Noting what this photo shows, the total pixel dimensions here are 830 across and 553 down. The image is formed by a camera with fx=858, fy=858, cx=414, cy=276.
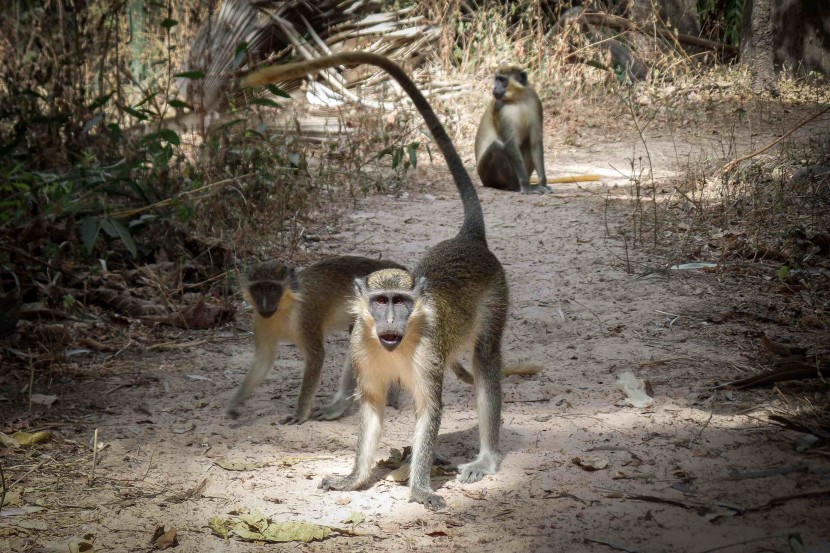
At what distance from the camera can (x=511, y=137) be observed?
35.0 feet

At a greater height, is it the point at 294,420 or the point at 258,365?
the point at 258,365

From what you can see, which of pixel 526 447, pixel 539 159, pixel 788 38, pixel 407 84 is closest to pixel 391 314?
pixel 526 447

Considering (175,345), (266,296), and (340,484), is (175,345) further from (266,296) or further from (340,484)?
(340,484)

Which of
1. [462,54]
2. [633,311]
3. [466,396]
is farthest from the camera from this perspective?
[462,54]

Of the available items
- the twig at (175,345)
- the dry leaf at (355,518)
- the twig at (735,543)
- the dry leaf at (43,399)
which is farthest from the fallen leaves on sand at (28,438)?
the twig at (735,543)

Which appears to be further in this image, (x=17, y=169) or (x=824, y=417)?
(x=17, y=169)

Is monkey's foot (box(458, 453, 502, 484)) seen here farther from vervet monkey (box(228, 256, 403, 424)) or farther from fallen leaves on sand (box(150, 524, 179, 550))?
fallen leaves on sand (box(150, 524, 179, 550))

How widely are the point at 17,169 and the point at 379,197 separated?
4173mm

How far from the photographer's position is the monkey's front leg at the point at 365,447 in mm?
4188

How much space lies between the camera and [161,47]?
1373 centimetres

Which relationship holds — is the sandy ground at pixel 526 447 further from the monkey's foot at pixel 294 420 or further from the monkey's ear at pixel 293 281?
the monkey's ear at pixel 293 281

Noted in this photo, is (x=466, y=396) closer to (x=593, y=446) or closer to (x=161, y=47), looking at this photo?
(x=593, y=446)

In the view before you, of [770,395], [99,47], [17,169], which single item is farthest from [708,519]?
[99,47]

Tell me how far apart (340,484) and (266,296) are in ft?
5.05
